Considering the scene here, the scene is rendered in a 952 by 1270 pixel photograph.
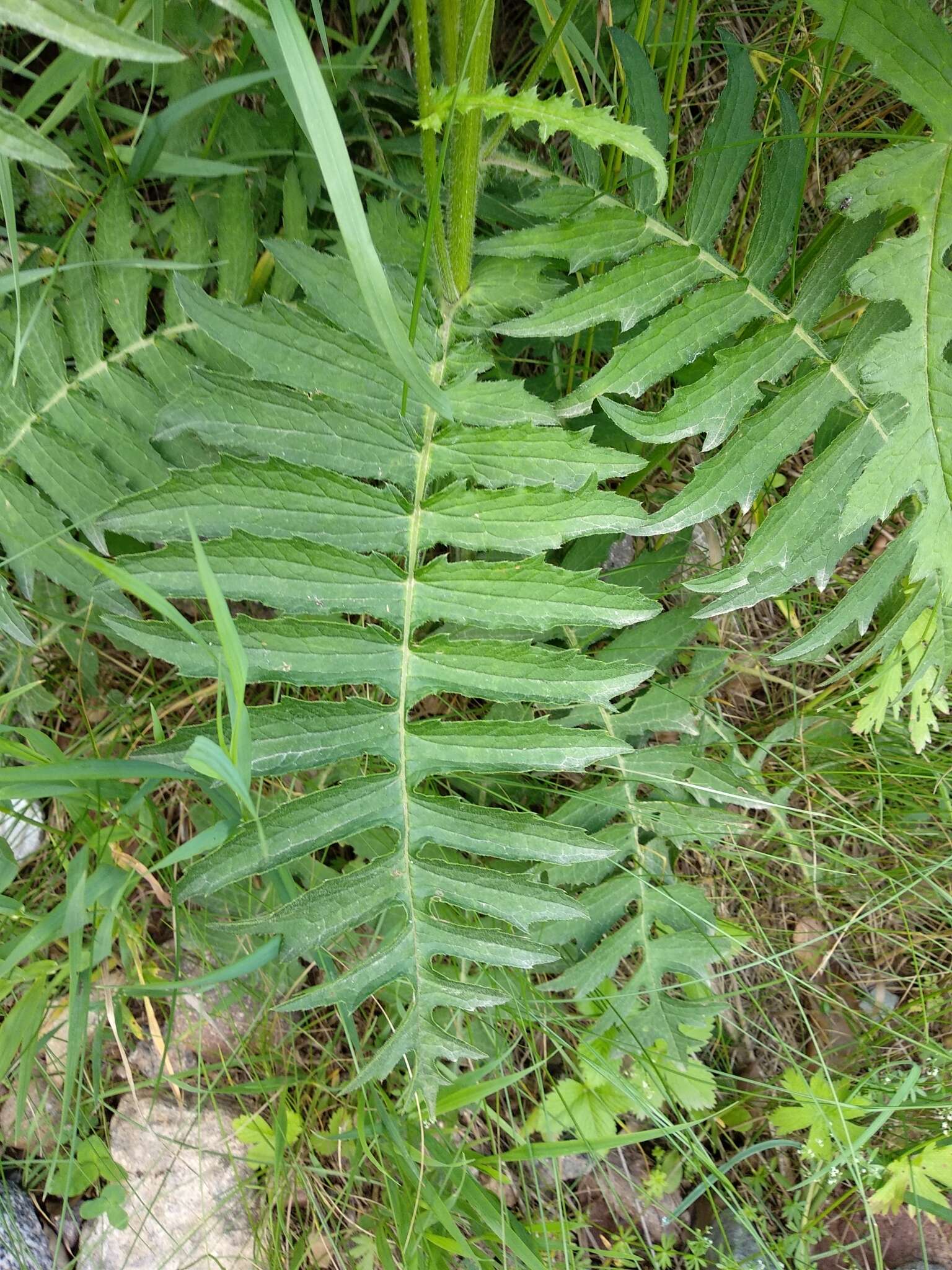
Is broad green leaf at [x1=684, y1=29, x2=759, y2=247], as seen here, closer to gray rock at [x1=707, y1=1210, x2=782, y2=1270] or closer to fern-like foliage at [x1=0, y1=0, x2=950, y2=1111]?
fern-like foliage at [x1=0, y1=0, x2=950, y2=1111]

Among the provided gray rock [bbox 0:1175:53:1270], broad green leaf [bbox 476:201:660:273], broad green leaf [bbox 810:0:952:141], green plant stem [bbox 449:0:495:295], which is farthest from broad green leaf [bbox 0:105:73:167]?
gray rock [bbox 0:1175:53:1270]

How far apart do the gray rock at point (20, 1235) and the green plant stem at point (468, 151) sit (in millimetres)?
2464

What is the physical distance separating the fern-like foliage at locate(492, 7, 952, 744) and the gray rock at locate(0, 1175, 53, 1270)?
7.55ft

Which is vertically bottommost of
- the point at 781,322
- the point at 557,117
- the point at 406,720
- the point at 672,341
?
the point at 406,720

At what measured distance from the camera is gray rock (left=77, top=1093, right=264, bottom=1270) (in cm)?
238

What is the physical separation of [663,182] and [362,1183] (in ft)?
8.16

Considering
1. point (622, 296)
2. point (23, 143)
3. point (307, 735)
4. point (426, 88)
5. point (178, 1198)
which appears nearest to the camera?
point (23, 143)

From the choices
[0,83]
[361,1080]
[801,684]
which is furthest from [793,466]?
[0,83]

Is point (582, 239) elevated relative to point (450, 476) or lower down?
elevated

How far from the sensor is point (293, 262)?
1578mm

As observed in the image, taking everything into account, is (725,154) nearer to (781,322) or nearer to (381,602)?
(781,322)

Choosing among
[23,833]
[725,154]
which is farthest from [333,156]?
[23,833]

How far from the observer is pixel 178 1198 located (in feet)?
7.86

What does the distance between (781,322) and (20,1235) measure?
9.10 ft
